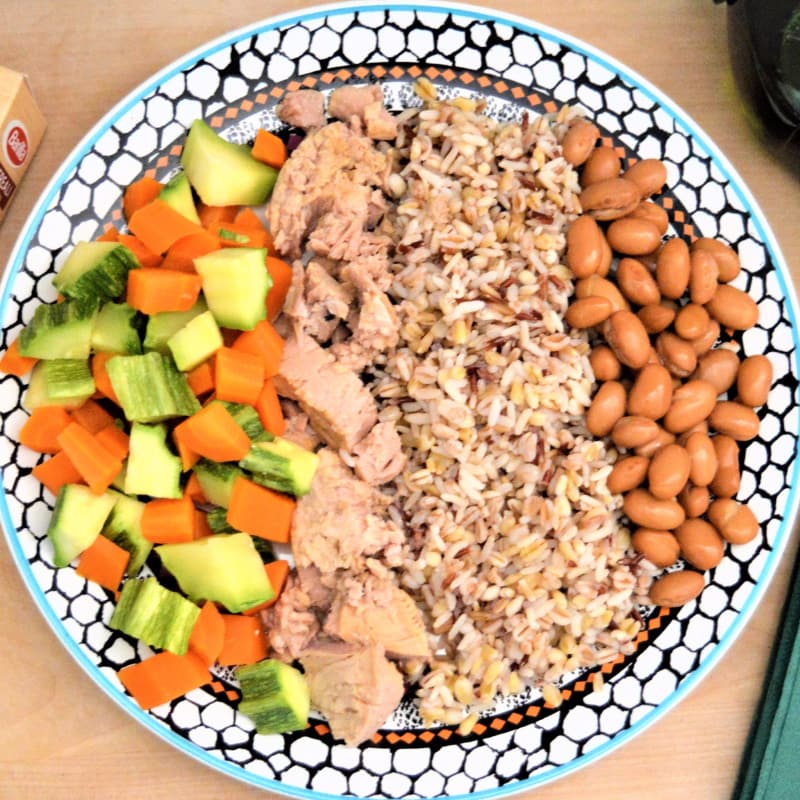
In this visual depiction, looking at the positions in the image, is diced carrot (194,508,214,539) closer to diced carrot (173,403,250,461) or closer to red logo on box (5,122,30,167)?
diced carrot (173,403,250,461)

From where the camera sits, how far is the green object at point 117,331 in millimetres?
1908

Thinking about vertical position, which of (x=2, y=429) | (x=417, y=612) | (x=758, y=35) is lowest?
(x=2, y=429)

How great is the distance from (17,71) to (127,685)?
1424 millimetres

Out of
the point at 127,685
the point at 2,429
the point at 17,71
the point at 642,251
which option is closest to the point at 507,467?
the point at 642,251

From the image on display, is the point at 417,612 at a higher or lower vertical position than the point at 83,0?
lower

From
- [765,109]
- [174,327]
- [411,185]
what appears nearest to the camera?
[174,327]

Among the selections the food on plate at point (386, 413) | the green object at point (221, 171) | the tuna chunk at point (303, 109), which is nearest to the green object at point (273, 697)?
the food on plate at point (386, 413)

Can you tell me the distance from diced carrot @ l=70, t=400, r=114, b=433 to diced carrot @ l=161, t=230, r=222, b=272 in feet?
1.12

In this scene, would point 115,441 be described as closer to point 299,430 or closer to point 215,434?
point 215,434

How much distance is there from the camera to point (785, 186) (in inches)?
89.9

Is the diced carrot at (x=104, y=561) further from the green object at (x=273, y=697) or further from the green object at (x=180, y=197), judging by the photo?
the green object at (x=180, y=197)

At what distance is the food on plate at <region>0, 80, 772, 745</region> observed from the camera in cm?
188

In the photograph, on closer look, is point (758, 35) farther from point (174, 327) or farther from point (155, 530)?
point (155, 530)

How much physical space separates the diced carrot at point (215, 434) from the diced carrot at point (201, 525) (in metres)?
0.16
